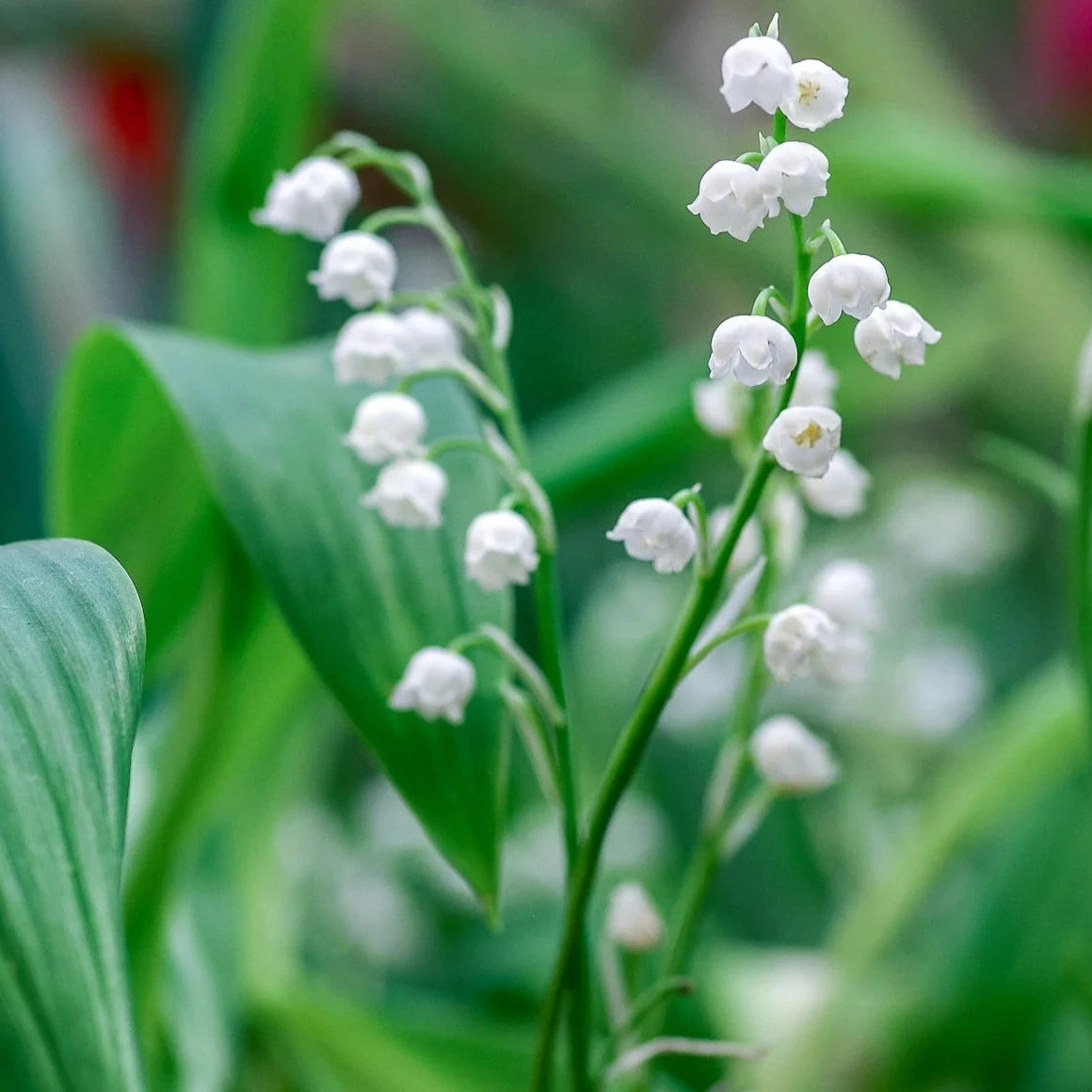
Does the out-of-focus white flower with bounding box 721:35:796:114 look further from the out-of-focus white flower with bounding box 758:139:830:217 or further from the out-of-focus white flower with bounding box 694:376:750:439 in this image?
the out-of-focus white flower with bounding box 694:376:750:439

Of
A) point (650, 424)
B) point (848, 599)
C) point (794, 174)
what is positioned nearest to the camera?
point (794, 174)

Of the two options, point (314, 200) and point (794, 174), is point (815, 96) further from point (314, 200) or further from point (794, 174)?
point (314, 200)

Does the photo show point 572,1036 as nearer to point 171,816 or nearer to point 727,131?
point 171,816

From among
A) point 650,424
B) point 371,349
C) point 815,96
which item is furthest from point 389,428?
point 650,424

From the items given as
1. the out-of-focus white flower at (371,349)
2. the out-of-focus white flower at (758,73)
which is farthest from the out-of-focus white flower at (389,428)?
the out-of-focus white flower at (758,73)

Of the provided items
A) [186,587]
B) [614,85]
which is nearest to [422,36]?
[614,85]

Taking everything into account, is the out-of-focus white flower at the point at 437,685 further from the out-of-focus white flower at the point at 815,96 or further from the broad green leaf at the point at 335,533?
the out-of-focus white flower at the point at 815,96

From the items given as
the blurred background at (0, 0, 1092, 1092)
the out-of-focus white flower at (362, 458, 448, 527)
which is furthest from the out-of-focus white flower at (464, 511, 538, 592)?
the blurred background at (0, 0, 1092, 1092)
